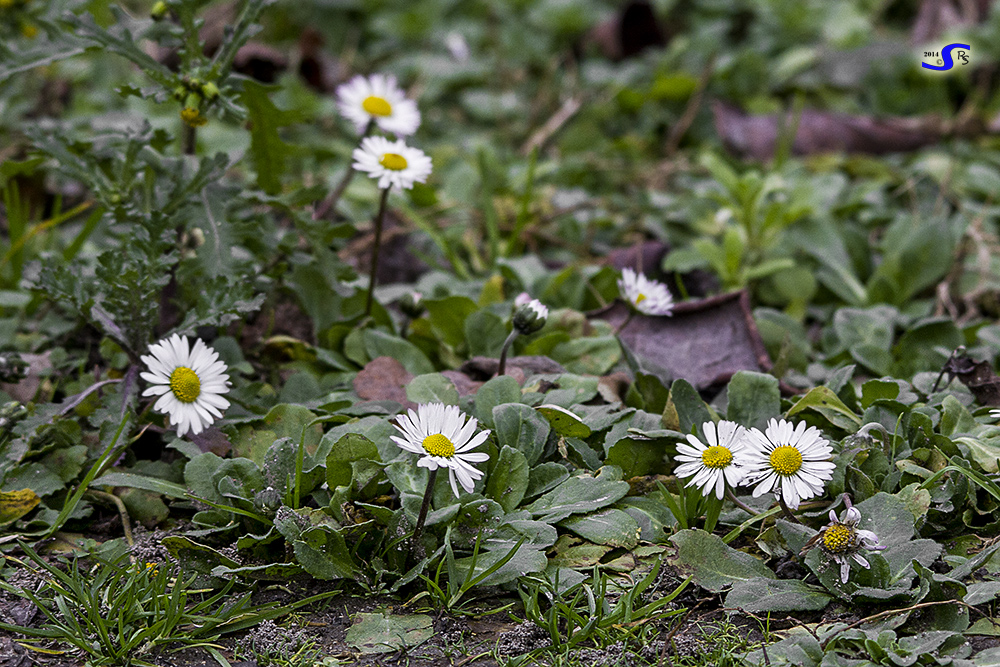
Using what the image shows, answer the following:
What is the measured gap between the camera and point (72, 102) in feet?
14.5

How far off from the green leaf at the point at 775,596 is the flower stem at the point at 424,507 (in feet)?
2.15

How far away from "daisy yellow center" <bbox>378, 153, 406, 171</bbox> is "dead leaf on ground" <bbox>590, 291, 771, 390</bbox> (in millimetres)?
850

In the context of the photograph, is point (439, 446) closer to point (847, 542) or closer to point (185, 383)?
point (185, 383)

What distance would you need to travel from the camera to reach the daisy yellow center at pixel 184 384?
6.81 feet

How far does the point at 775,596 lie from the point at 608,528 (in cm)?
38

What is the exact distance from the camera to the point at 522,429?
2141 mm

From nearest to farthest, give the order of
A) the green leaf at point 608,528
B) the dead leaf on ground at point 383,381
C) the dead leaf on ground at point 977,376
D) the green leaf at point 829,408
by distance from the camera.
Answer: the green leaf at point 608,528 → the green leaf at point 829,408 → the dead leaf on ground at point 977,376 → the dead leaf on ground at point 383,381

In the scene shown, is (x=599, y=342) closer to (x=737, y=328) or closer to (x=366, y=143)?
(x=737, y=328)

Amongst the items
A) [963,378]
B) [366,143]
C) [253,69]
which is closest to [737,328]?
[963,378]

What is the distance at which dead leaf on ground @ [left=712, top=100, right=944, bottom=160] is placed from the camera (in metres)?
4.18

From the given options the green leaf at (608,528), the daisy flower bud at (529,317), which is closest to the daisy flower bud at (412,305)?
the daisy flower bud at (529,317)

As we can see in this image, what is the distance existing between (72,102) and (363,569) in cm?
356

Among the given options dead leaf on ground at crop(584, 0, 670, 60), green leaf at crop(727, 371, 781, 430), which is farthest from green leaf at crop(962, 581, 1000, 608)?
dead leaf on ground at crop(584, 0, 670, 60)

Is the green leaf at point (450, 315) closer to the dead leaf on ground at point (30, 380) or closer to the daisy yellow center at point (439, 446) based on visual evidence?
the daisy yellow center at point (439, 446)
